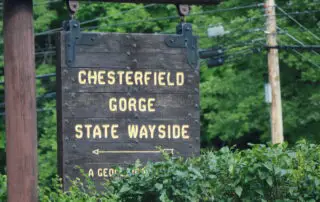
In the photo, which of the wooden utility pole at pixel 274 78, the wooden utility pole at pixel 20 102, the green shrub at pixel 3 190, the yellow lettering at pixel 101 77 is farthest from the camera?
the wooden utility pole at pixel 274 78

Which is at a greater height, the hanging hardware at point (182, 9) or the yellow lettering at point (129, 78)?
the hanging hardware at point (182, 9)

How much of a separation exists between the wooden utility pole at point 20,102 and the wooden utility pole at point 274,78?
19415 mm

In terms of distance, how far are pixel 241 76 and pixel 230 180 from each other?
978 inches

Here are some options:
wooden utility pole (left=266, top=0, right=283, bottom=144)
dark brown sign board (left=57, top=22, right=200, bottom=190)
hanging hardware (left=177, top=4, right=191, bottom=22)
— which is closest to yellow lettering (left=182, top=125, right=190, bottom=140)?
dark brown sign board (left=57, top=22, right=200, bottom=190)

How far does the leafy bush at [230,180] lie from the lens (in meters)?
7.31

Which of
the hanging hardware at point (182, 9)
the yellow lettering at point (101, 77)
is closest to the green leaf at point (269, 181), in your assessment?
the yellow lettering at point (101, 77)

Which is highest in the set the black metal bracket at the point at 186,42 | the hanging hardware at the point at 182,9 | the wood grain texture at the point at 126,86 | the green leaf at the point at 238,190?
the hanging hardware at the point at 182,9

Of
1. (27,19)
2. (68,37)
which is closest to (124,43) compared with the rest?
(68,37)

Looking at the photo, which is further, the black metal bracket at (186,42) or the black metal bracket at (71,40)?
the black metal bracket at (186,42)

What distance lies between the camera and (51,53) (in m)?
37.3

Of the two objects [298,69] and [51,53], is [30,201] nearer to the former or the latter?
[298,69]

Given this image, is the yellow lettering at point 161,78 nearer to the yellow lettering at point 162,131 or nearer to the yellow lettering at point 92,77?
the yellow lettering at point 162,131

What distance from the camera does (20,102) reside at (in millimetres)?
7875

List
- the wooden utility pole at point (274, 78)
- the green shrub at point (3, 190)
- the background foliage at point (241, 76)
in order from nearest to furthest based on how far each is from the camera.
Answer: the green shrub at point (3, 190) → the wooden utility pole at point (274, 78) → the background foliage at point (241, 76)
